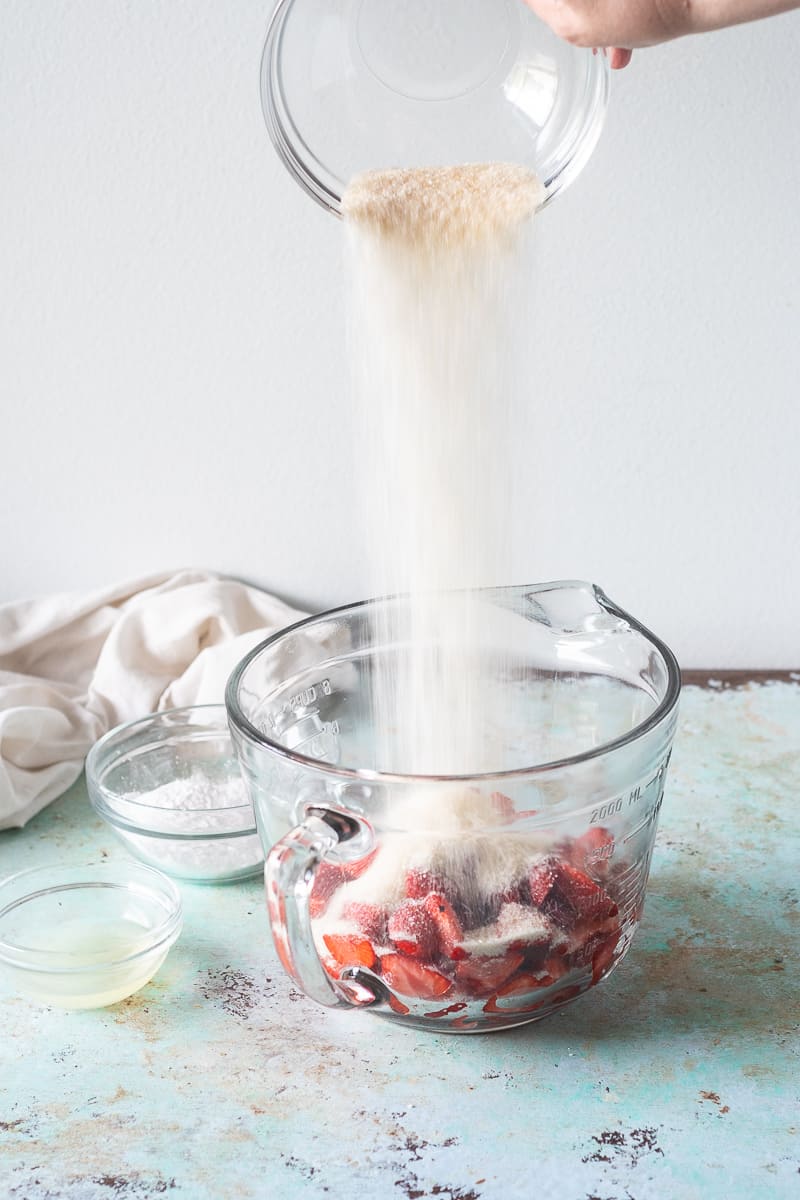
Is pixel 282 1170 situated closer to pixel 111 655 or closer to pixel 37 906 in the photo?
pixel 37 906

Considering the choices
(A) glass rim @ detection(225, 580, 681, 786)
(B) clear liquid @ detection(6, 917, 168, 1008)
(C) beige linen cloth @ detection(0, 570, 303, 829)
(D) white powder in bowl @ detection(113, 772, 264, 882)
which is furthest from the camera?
(C) beige linen cloth @ detection(0, 570, 303, 829)

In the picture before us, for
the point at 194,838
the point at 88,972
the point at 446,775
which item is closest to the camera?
the point at 446,775

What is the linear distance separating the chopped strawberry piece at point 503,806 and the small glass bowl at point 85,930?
0.85 feet

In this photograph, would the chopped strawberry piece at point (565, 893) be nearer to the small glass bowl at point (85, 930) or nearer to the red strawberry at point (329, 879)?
the red strawberry at point (329, 879)

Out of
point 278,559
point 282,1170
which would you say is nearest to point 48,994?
point 282,1170

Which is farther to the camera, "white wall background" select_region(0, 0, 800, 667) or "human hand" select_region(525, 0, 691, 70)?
"white wall background" select_region(0, 0, 800, 667)

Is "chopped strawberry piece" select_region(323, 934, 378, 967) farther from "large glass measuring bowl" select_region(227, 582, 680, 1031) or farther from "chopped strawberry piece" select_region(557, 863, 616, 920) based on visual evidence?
"chopped strawberry piece" select_region(557, 863, 616, 920)

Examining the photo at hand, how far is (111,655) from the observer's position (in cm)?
116

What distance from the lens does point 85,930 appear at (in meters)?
0.84

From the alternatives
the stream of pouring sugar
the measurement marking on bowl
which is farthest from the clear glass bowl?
the measurement marking on bowl

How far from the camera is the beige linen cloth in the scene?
3.48 ft

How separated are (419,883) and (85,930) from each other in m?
0.29

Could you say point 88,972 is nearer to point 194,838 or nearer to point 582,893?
point 194,838

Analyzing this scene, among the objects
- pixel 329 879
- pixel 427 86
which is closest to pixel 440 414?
pixel 427 86
